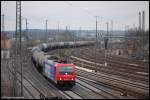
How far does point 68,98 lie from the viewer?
28391 millimetres

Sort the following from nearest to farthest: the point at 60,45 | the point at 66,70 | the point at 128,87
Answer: the point at 66,70, the point at 128,87, the point at 60,45

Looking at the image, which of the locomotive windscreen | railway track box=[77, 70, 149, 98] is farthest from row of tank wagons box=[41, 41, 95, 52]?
the locomotive windscreen

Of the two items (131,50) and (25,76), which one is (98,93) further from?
(131,50)

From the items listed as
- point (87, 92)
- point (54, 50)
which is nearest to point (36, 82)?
point (87, 92)

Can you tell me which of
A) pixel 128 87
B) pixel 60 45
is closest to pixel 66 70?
pixel 128 87

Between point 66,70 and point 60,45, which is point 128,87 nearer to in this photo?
point 66,70

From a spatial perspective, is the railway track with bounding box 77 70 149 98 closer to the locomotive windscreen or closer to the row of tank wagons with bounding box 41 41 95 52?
the locomotive windscreen

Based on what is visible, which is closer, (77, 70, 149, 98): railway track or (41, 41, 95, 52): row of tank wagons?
(77, 70, 149, 98): railway track

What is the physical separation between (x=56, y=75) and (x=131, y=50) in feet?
147

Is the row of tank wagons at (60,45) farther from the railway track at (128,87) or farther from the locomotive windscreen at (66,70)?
the locomotive windscreen at (66,70)

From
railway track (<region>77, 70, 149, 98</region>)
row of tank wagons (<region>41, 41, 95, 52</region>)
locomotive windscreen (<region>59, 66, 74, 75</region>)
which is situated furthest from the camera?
row of tank wagons (<region>41, 41, 95, 52</region>)

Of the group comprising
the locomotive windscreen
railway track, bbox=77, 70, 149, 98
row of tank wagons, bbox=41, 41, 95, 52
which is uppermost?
row of tank wagons, bbox=41, 41, 95, 52

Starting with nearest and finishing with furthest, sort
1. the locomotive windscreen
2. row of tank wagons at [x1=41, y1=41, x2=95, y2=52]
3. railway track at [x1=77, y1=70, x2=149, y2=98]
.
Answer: railway track at [x1=77, y1=70, x2=149, y2=98], the locomotive windscreen, row of tank wagons at [x1=41, y1=41, x2=95, y2=52]

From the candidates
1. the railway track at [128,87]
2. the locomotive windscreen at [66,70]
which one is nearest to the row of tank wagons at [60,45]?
the railway track at [128,87]
